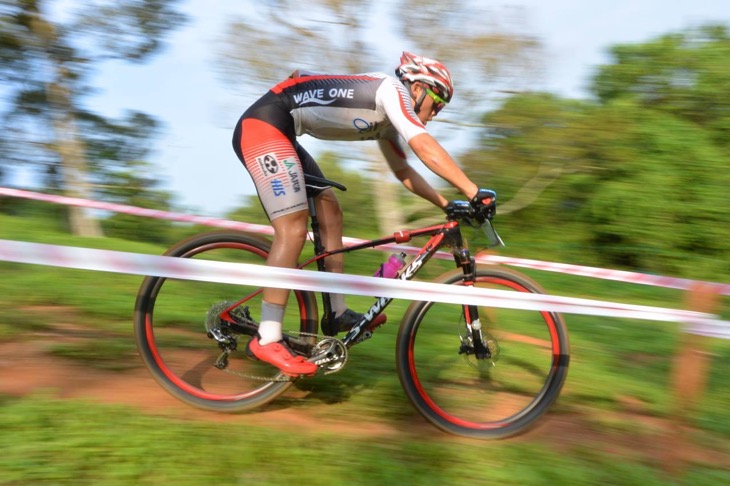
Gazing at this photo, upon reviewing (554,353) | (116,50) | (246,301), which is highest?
(116,50)

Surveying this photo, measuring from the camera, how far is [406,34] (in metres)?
12.4

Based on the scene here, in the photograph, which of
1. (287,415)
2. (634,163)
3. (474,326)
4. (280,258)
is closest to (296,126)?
(280,258)

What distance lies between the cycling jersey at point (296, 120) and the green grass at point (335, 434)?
1.18 meters

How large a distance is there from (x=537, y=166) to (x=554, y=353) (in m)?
9.83

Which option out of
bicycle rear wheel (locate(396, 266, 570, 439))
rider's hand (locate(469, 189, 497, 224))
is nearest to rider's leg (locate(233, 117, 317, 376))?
bicycle rear wheel (locate(396, 266, 570, 439))

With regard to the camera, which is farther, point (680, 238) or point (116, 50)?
point (680, 238)

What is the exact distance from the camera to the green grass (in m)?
2.98

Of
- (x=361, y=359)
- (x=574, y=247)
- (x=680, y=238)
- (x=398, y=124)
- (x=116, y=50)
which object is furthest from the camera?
(x=574, y=247)

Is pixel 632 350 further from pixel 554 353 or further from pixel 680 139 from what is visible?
pixel 680 139

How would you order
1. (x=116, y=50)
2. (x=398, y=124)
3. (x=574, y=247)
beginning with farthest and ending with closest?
(x=574, y=247) < (x=116, y=50) < (x=398, y=124)

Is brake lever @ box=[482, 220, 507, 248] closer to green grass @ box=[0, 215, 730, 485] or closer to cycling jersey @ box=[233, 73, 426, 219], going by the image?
cycling jersey @ box=[233, 73, 426, 219]

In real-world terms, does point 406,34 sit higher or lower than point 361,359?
higher

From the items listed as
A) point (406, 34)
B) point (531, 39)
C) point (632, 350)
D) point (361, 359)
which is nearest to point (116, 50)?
point (406, 34)

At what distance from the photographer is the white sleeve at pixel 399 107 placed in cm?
337
